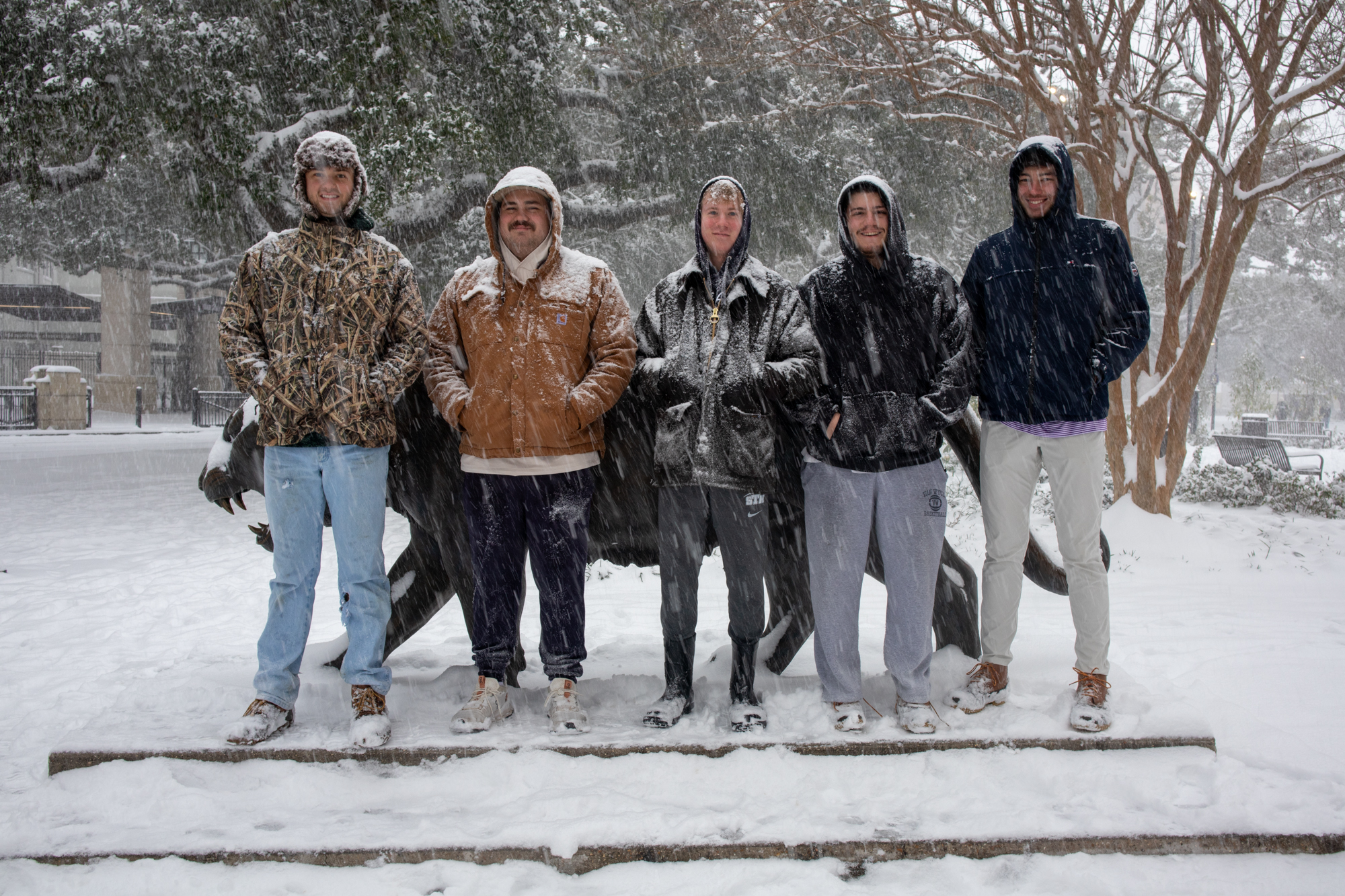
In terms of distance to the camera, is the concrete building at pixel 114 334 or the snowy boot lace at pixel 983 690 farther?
the concrete building at pixel 114 334

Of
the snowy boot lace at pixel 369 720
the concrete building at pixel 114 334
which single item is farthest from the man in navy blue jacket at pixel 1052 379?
the concrete building at pixel 114 334

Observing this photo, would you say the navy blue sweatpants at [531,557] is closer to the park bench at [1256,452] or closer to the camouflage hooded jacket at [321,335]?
the camouflage hooded jacket at [321,335]

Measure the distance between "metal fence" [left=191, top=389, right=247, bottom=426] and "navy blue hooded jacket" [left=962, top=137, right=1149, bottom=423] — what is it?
2548cm

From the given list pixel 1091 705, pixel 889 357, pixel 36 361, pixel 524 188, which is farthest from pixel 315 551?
pixel 36 361

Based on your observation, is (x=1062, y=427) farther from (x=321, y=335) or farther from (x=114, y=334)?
(x=114, y=334)

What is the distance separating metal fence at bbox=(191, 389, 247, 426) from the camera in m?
24.6

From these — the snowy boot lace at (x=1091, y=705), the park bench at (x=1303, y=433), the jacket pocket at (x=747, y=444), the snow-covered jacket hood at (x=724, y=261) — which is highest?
the snow-covered jacket hood at (x=724, y=261)

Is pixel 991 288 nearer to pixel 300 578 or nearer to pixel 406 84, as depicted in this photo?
pixel 300 578

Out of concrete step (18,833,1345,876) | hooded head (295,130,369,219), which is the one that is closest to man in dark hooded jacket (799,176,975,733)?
concrete step (18,833,1345,876)

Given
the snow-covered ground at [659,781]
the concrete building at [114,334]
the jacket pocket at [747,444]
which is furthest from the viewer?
the concrete building at [114,334]

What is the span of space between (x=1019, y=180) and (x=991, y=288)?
1.46 feet

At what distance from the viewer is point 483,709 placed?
3.10 metres

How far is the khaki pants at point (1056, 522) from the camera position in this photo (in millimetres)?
3184

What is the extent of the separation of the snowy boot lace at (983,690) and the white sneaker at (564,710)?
1479 millimetres
